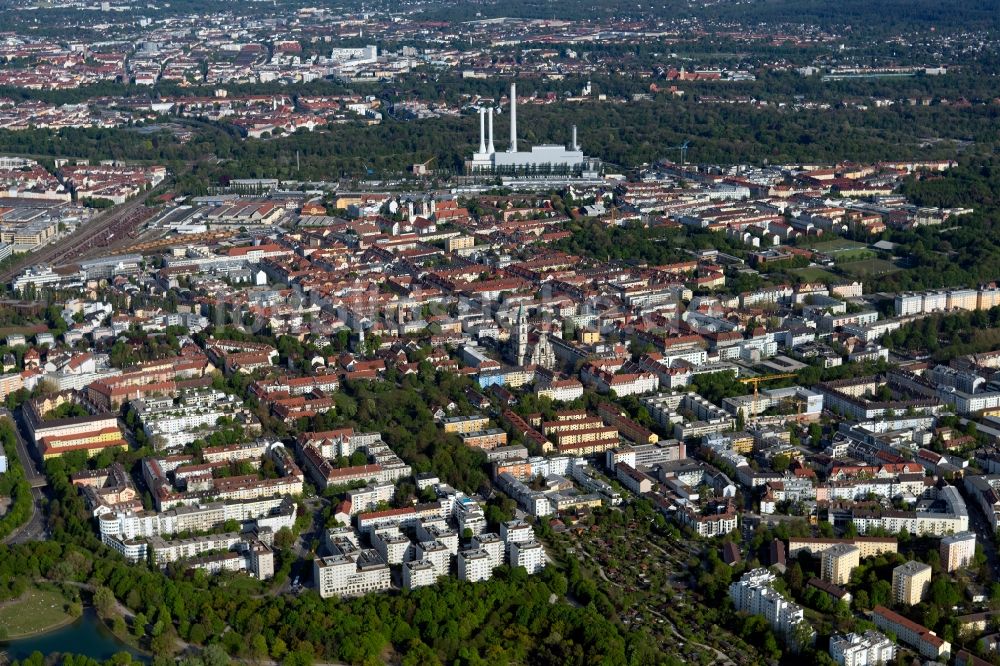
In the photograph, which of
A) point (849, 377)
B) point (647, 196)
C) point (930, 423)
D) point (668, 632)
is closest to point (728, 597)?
point (668, 632)

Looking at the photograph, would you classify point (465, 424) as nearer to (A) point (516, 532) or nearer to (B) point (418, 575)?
(A) point (516, 532)

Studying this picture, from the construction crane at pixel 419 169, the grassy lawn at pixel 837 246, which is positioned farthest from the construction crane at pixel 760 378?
the construction crane at pixel 419 169

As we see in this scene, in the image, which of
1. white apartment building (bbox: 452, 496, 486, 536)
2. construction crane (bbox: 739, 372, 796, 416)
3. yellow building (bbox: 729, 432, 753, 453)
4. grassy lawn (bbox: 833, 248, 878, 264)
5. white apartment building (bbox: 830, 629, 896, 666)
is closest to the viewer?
white apartment building (bbox: 830, 629, 896, 666)

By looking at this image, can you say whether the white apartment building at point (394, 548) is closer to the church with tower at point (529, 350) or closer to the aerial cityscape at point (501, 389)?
the aerial cityscape at point (501, 389)

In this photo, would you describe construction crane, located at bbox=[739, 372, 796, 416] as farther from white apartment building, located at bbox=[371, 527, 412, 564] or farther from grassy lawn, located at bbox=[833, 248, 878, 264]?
grassy lawn, located at bbox=[833, 248, 878, 264]

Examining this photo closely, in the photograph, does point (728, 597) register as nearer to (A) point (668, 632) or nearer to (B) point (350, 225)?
(A) point (668, 632)

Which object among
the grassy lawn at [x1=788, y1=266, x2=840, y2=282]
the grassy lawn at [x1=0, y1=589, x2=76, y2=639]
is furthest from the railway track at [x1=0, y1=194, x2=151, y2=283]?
the grassy lawn at [x1=0, y1=589, x2=76, y2=639]
